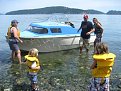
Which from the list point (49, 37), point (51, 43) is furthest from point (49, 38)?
point (51, 43)

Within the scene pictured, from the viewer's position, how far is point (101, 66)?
25.7ft

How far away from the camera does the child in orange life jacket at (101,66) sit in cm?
771

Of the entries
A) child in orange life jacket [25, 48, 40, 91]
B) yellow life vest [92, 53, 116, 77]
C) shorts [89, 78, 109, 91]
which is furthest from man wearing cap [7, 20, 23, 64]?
yellow life vest [92, 53, 116, 77]

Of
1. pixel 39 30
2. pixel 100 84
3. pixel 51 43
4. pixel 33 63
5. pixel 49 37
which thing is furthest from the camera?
pixel 39 30

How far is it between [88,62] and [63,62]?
4.64ft

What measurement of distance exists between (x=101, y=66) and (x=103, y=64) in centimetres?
10

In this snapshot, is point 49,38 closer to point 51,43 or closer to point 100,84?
point 51,43

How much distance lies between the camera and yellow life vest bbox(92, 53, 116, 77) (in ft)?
25.2

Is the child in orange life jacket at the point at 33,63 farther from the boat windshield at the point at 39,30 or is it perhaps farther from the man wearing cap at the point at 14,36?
the boat windshield at the point at 39,30

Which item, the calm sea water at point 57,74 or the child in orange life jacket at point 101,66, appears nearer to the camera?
the child in orange life jacket at point 101,66

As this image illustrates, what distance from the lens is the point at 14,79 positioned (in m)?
12.0

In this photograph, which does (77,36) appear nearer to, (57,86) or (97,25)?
(97,25)

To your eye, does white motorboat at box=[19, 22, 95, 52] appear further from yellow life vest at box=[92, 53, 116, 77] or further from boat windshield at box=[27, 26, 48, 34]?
yellow life vest at box=[92, 53, 116, 77]

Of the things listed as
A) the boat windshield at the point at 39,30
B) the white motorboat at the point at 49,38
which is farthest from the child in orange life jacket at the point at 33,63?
the boat windshield at the point at 39,30
